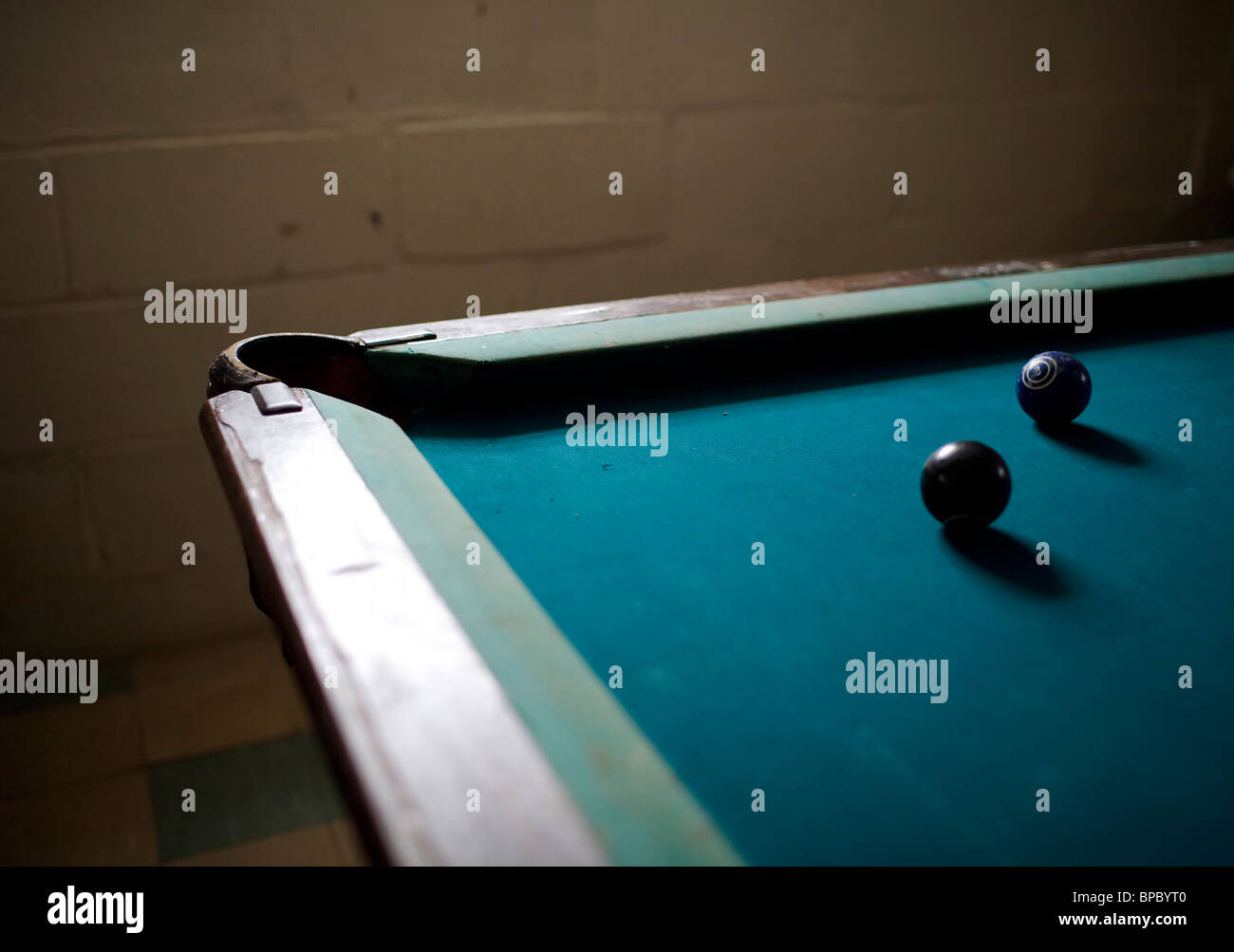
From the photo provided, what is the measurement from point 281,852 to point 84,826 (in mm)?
412

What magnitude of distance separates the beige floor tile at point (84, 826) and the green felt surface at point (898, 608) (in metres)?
1.26

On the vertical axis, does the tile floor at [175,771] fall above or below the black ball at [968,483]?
below

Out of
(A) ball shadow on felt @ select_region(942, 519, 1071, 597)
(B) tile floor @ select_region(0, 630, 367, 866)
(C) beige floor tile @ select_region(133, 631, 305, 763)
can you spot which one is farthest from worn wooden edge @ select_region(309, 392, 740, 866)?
(C) beige floor tile @ select_region(133, 631, 305, 763)

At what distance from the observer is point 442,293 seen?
9.08 ft

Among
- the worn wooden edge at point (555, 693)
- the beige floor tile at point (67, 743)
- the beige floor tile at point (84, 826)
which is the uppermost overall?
the worn wooden edge at point (555, 693)

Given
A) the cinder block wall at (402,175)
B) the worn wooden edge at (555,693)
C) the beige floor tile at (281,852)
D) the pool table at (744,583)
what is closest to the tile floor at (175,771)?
the beige floor tile at (281,852)

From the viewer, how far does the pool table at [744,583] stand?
28.3 inches

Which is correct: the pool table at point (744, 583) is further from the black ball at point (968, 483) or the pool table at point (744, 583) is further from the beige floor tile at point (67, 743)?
the beige floor tile at point (67, 743)

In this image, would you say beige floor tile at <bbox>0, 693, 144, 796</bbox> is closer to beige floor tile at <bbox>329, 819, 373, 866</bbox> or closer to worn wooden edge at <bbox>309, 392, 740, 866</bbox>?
beige floor tile at <bbox>329, 819, 373, 866</bbox>

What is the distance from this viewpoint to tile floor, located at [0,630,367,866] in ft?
7.01

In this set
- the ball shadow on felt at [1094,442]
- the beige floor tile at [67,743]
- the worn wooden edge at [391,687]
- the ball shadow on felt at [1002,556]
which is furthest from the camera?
the beige floor tile at [67,743]

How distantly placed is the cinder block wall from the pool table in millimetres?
1115
